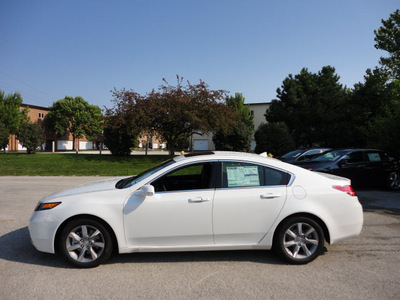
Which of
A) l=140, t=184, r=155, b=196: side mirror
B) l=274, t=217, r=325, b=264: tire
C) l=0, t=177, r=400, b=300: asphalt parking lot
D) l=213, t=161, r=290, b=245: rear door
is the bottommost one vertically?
l=0, t=177, r=400, b=300: asphalt parking lot

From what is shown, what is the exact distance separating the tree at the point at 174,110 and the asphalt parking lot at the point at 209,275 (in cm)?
1810

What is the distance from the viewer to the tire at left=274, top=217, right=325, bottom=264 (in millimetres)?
3545

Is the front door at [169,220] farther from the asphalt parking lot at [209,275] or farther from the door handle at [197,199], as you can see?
the asphalt parking lot at [209,275]

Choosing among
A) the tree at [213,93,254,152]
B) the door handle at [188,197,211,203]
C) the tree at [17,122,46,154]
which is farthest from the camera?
the tree at [213,93,254,152]

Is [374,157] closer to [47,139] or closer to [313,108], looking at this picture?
[313,108]

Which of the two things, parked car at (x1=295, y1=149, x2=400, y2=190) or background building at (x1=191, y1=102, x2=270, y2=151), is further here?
background building at (x1=191, y1=102, x2=270, y2=151)

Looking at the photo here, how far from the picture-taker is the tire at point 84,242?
344 centimetres

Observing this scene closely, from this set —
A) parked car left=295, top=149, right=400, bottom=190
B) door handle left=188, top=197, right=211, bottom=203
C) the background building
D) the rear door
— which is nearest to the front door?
door handle left=188, top=197, right=211, bottom=203

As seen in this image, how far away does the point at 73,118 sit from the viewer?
61094 mm

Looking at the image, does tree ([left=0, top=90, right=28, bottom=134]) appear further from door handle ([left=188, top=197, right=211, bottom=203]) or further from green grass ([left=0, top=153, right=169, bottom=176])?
door handle ([left=188, top=197, right=211, bottom=203])

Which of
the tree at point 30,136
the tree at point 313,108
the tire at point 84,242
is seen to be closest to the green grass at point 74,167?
the tree at point 30,136

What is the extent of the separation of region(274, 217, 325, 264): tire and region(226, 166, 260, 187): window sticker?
2.24 feet

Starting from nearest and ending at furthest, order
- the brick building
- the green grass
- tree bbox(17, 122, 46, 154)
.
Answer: the green grass, tree bbox(17, 122, 46, 154), the brick building

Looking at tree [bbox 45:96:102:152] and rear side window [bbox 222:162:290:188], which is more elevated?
tree [bbox 45:96:102:152]
